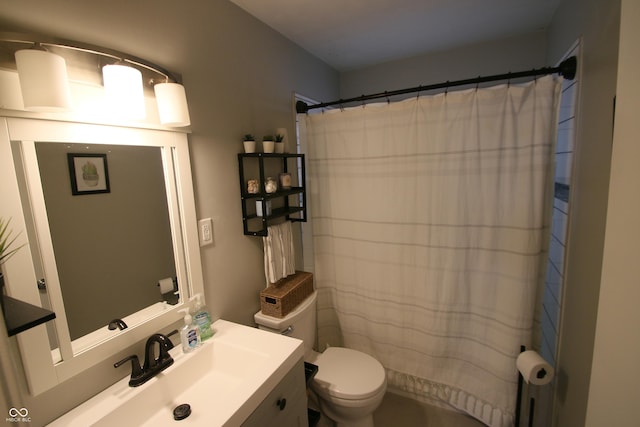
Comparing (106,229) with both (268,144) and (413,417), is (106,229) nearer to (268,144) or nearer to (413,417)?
(268,144)

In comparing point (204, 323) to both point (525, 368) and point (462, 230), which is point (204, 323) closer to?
point (462, 230)

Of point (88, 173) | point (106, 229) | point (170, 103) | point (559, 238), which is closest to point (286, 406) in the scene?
point (106, 229)

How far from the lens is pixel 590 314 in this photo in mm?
1124

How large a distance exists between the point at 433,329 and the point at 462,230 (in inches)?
27.0

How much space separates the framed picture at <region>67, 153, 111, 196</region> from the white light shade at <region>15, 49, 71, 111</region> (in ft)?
0.74

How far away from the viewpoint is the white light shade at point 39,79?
74 cm

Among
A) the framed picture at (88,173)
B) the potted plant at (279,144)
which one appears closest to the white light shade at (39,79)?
the framed picture at (88,173)

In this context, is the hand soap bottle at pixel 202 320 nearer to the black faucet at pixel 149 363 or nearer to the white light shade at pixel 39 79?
the black faucet at pixel 149 363

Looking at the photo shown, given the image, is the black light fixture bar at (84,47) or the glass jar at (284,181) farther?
the glass jar at (284,181)

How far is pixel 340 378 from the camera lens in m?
1.61

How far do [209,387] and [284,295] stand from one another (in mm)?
579

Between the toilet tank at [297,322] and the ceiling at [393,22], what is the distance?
172cm

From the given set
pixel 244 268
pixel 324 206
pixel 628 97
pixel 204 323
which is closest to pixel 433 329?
pixel 324 206

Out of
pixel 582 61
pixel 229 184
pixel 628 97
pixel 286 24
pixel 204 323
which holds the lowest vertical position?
pixel 204 323
